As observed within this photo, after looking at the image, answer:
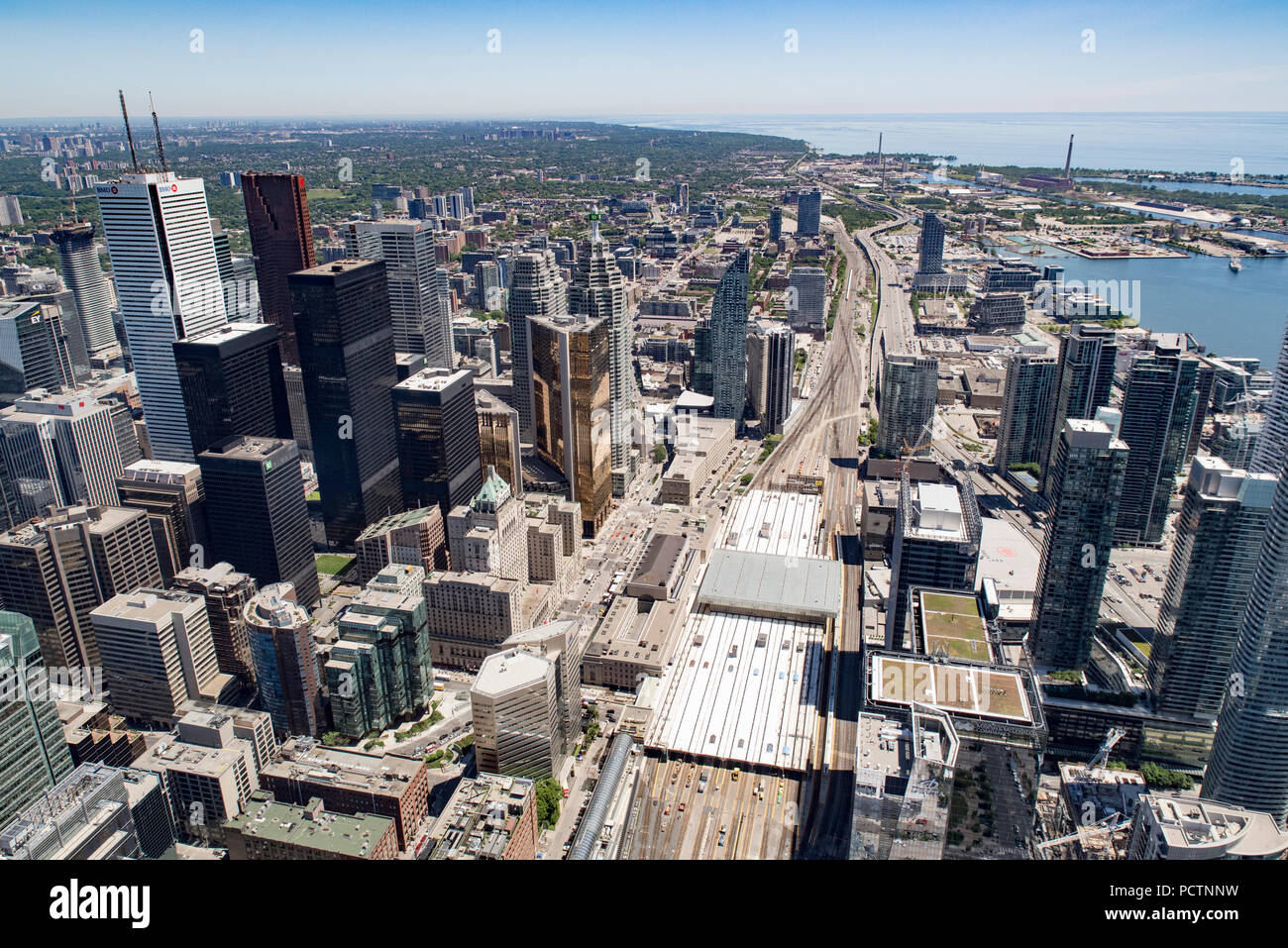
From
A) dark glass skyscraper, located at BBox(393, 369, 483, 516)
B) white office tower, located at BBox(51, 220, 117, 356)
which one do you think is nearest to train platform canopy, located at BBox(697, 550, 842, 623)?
→ dark glass skyscraper, located at BBox(393, 369, 483, 516)

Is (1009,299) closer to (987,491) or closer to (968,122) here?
(987,491)

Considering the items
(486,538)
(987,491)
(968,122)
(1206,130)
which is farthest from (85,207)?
(968,122)

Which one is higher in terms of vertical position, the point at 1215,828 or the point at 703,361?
the point at 703,361

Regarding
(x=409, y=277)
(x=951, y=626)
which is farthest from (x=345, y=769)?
(x=409, y=277)

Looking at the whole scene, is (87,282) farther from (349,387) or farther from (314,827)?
(314,827)

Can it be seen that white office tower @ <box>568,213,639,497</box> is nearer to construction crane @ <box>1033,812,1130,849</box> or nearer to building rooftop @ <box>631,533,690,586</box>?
building rooftop @ <box>631,533,690,586</box>

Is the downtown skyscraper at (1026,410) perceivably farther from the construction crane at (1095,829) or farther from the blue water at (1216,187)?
the blue water at (1216,187)

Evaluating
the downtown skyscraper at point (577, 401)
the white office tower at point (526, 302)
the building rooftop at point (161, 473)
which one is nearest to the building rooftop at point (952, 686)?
the downtown skyscraper at point (577, 401)
